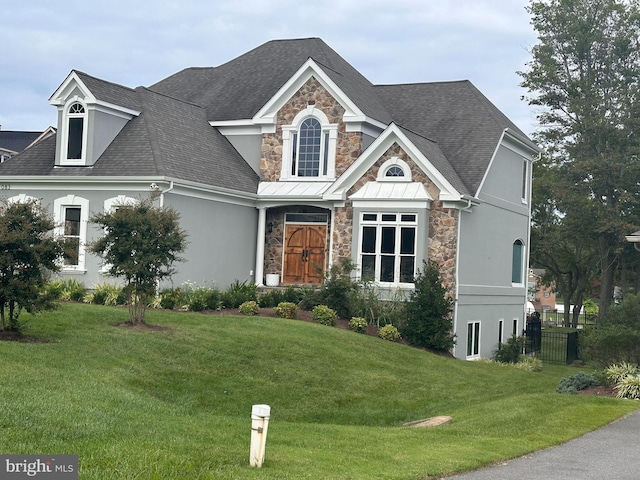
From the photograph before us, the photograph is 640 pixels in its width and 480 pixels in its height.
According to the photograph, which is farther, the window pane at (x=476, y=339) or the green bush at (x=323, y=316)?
the window pane at (x=476, y=339)

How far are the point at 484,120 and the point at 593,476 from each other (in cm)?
2148

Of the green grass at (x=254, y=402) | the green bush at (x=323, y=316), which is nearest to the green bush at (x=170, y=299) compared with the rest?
the green grass at (x=254, y=402)

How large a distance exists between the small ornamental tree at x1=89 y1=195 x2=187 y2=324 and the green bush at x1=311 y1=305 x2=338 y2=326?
245 inches

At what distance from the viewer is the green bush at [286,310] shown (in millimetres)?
24259

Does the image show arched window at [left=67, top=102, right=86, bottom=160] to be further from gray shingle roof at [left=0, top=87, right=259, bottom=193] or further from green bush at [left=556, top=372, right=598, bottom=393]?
green bush at [left=556, top=372, right=598, bottom=393]

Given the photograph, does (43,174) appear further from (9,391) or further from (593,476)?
(593,476)

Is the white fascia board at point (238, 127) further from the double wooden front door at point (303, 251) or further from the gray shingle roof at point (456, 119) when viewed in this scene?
the gray shingle roof at point (456, 119)

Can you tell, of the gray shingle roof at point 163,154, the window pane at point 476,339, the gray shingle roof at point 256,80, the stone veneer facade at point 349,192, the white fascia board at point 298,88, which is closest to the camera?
the gray shingle roof at point 163,154

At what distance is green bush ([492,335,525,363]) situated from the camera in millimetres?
29906

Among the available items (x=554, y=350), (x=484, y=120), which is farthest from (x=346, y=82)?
(x=554, y=350)

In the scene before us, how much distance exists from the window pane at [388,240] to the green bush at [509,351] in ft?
19.8

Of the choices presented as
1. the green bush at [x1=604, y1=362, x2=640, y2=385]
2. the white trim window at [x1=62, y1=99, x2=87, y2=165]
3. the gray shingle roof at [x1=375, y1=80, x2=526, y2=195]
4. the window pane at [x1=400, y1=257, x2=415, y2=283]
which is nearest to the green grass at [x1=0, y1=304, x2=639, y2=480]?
the green bush at [x1=604, y1=362, x2=640, y2=385]

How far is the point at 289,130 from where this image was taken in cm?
2989

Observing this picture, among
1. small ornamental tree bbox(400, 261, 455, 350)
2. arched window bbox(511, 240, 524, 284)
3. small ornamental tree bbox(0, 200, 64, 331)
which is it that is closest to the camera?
small ornamental tree bbox(0, 200, 64, 331)
